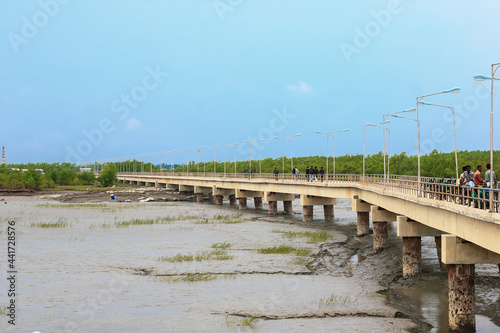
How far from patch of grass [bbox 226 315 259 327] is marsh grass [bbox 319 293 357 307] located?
3703 mm

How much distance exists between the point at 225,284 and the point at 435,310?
1000 centimetres

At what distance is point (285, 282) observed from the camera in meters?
29.7

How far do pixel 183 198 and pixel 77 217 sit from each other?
4479 centimetres

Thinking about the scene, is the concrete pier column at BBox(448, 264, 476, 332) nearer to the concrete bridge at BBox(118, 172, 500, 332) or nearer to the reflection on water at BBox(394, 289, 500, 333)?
the concrete bridge at BBox(118, 172, 500, 332)

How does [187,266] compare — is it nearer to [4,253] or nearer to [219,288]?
[219,288]

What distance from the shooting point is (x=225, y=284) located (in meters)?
29.2

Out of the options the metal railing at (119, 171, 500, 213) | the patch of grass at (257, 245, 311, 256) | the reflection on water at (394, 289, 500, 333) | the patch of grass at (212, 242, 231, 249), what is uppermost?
the metal railing at (119, 171, 500, 213)

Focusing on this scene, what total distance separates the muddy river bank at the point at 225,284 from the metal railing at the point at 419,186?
4.41 metres

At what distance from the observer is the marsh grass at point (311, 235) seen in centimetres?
4698

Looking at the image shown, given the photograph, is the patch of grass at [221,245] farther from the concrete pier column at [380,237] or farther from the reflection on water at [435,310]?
the reflection on water at [435,310]

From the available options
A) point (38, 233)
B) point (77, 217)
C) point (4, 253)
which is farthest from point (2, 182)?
point (4, 253)

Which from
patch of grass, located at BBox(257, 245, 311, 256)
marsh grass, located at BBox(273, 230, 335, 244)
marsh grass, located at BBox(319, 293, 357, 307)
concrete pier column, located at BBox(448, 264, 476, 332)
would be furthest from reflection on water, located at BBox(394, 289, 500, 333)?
marsh grass, located at BBox(273, 230, 335, 244)

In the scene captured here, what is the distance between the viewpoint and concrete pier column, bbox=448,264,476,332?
Answer: 69.9ft

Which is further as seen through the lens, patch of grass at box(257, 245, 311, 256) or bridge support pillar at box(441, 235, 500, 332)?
patch of grass at box(257, 245, 311, 256)
